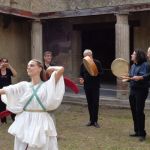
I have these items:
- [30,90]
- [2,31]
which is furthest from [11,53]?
[30,90]

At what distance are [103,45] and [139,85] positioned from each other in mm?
11045

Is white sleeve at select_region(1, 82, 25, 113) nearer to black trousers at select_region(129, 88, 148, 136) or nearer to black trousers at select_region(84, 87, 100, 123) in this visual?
black trousers at select_region(129, 88, 148, 136)

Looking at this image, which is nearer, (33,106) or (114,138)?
(33,106)

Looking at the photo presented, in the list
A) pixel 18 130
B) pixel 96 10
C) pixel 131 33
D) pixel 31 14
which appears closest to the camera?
pixel 18 130

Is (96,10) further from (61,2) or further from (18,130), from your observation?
(18,130)

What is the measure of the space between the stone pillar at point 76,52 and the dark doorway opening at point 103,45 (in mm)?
315

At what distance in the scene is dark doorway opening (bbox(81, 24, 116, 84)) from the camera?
1906 centimetres

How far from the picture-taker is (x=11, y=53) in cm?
1695

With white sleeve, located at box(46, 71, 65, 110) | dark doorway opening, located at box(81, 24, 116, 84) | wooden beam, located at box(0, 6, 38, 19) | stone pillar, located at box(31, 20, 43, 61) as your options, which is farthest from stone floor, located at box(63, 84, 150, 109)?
white sleeve, located at box(46, 71, 65, 110)

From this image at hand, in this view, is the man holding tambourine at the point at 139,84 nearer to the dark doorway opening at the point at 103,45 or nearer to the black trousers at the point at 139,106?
the black trousers at the point at 139,106

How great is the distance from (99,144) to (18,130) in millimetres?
3049

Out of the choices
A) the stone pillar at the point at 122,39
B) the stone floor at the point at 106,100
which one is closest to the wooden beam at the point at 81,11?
the stone pillar at the point at 122,39

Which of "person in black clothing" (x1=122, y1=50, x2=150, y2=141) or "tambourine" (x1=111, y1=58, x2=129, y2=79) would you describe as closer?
"person in black clothing" (x1=122, y1=50, x2=150, y2=141)

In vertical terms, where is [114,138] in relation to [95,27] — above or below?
below
